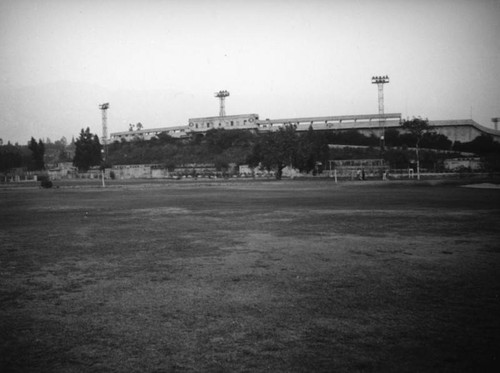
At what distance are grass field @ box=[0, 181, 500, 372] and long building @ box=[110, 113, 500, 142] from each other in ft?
286

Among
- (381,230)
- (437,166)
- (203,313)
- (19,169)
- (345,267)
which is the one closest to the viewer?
(203,313)

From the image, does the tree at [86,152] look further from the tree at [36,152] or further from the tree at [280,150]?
the tree at [280,150]

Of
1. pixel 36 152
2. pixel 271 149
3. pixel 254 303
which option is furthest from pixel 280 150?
pixel 36 152

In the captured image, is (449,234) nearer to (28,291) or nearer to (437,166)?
(28,291)

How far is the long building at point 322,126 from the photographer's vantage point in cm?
10521

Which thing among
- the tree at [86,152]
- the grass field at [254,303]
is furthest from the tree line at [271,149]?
the grass field at [254,303]

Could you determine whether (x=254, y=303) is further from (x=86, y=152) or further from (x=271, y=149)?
(x=86, y=152)

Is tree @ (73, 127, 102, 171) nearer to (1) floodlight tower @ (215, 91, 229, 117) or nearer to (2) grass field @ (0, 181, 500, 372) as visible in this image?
(1) floodlight tower @ (215, 91, 229, 117)

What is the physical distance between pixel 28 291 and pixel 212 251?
3747 mm

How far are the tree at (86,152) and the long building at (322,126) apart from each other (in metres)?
31.6

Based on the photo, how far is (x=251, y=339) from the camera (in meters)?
4.16

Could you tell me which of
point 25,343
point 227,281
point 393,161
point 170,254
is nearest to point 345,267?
point 227,281

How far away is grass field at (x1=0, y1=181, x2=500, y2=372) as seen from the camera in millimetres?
3779

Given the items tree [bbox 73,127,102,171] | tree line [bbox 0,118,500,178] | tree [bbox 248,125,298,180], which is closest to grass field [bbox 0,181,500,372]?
tree [bbox 248,125,298,180]
